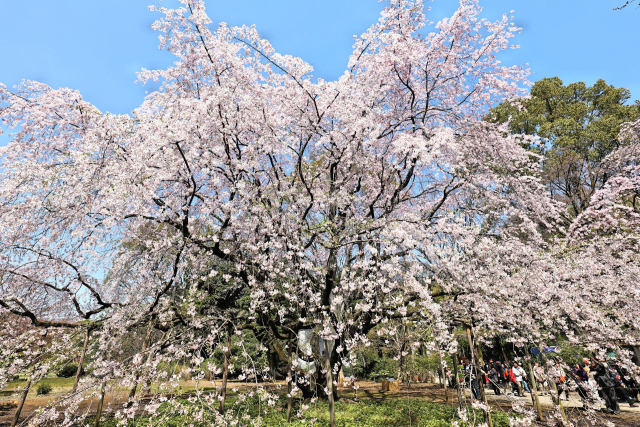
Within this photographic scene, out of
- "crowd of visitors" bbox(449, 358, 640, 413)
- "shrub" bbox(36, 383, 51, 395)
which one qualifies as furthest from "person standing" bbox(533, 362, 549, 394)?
"shrub" bbox(36, 383, 51, 395)

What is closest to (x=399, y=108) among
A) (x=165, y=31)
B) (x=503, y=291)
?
(x=503, y=291)

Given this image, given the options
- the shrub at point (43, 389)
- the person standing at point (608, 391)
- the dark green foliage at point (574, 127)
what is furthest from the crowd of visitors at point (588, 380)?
the shrub at point (43, 389)

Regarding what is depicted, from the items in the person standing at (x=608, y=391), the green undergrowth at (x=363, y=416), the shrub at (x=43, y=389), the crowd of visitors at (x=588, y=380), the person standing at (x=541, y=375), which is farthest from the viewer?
the shrub at (x=43, y=389)

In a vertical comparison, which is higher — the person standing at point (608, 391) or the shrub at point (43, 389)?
the person standing at point (608, 391)

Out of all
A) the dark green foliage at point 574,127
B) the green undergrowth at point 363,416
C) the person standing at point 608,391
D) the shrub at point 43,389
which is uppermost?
the dark green foliage at point 574,127

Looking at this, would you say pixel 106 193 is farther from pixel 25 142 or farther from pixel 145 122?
pixel 25 142

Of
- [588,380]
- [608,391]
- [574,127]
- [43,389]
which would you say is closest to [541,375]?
[588,380]

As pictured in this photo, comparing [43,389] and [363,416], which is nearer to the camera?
[363,416]

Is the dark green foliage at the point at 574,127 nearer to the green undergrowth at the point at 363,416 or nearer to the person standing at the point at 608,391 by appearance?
the person standing at the point at 608,391

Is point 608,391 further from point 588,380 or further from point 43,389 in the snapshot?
point 43,389

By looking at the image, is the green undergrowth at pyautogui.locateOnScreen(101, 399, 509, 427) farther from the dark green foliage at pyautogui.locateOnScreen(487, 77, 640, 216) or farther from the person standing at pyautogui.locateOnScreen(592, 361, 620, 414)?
the dark green foliage at pyautogui.locateOnScreen(487, 77, 640, 216)

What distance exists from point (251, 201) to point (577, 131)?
1831 centimetres

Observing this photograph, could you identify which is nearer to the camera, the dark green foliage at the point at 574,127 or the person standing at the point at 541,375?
the person standing at the point at 541,375

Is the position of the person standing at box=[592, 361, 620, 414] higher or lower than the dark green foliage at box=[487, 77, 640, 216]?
lower
